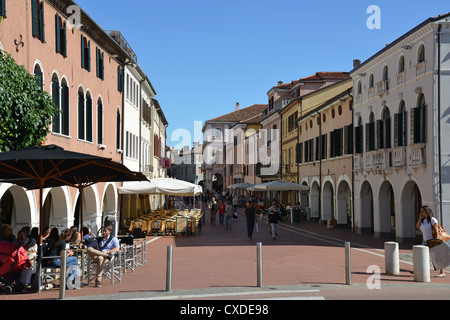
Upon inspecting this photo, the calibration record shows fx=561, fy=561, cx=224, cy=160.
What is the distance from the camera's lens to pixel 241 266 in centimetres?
1566

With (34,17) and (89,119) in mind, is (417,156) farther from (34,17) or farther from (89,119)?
(34,17)

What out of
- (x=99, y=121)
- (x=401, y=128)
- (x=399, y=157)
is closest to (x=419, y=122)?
(x=401, y=128)

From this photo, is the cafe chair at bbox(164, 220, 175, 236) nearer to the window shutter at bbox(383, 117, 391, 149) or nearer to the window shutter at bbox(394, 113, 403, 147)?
the window shutter at bbox(383, 117, 391, 149)

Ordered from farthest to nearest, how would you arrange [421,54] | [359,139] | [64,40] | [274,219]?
1. [359,139]
2. [274,219]
3. [421,54]
4. [64,40]

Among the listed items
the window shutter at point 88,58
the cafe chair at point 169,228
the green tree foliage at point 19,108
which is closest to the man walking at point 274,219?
the cafe chair at point 169,228

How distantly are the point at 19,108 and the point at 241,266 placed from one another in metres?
7.64

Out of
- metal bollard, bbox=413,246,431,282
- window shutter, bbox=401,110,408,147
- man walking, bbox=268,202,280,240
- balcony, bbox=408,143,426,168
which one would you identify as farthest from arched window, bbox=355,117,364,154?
metal bollard, bbox=413,246,431,282

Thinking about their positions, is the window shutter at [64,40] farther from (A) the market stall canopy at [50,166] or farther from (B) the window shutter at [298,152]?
(B) the window shutter at [298,152]

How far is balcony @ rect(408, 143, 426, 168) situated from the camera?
21641 mm

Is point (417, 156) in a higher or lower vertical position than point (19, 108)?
lower

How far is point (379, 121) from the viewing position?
86.4ft

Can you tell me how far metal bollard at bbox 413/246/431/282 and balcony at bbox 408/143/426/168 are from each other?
9.53 meters

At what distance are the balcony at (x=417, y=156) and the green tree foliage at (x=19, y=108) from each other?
14.8 m

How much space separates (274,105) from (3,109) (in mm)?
49336
